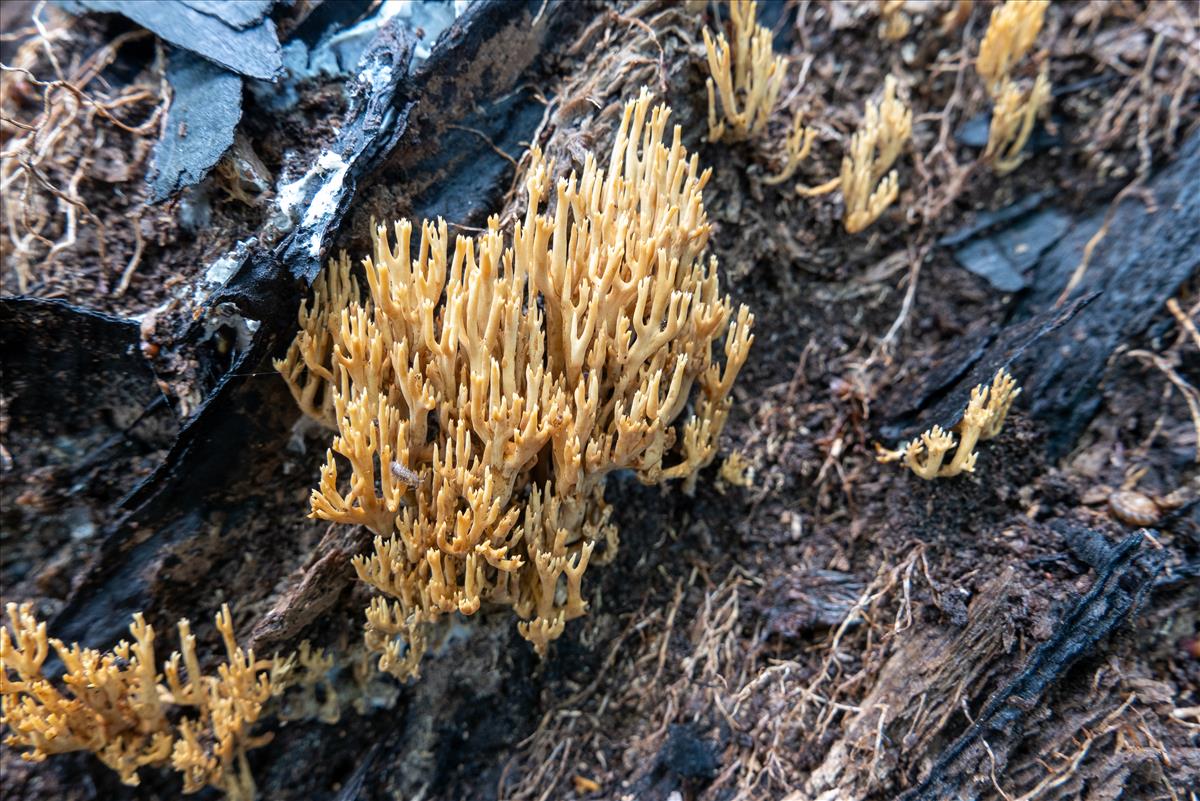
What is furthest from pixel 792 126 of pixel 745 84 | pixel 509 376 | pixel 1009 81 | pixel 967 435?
pixel 509 376

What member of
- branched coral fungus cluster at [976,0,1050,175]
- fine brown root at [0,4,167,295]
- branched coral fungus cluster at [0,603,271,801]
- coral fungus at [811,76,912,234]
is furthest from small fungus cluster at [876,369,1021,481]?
fine brown root at [0,4,167,295]

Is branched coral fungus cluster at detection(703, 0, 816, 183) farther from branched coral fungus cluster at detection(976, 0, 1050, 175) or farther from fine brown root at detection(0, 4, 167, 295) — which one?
fine brown root at detection(0, 4, 167, 295)

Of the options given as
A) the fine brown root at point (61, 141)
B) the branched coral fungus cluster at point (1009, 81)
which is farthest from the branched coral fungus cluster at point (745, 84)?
the fine brown root at point (61, 141)

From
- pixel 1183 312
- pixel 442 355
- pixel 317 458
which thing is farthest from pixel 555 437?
pixel 1183 312

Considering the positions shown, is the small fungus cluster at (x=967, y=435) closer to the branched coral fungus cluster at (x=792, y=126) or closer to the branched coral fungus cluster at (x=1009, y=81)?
the branched coral fungus cluster at (x=792, y=126)

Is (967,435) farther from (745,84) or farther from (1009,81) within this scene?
(1009,81)

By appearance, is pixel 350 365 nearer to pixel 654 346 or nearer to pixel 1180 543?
pixel 654 346
